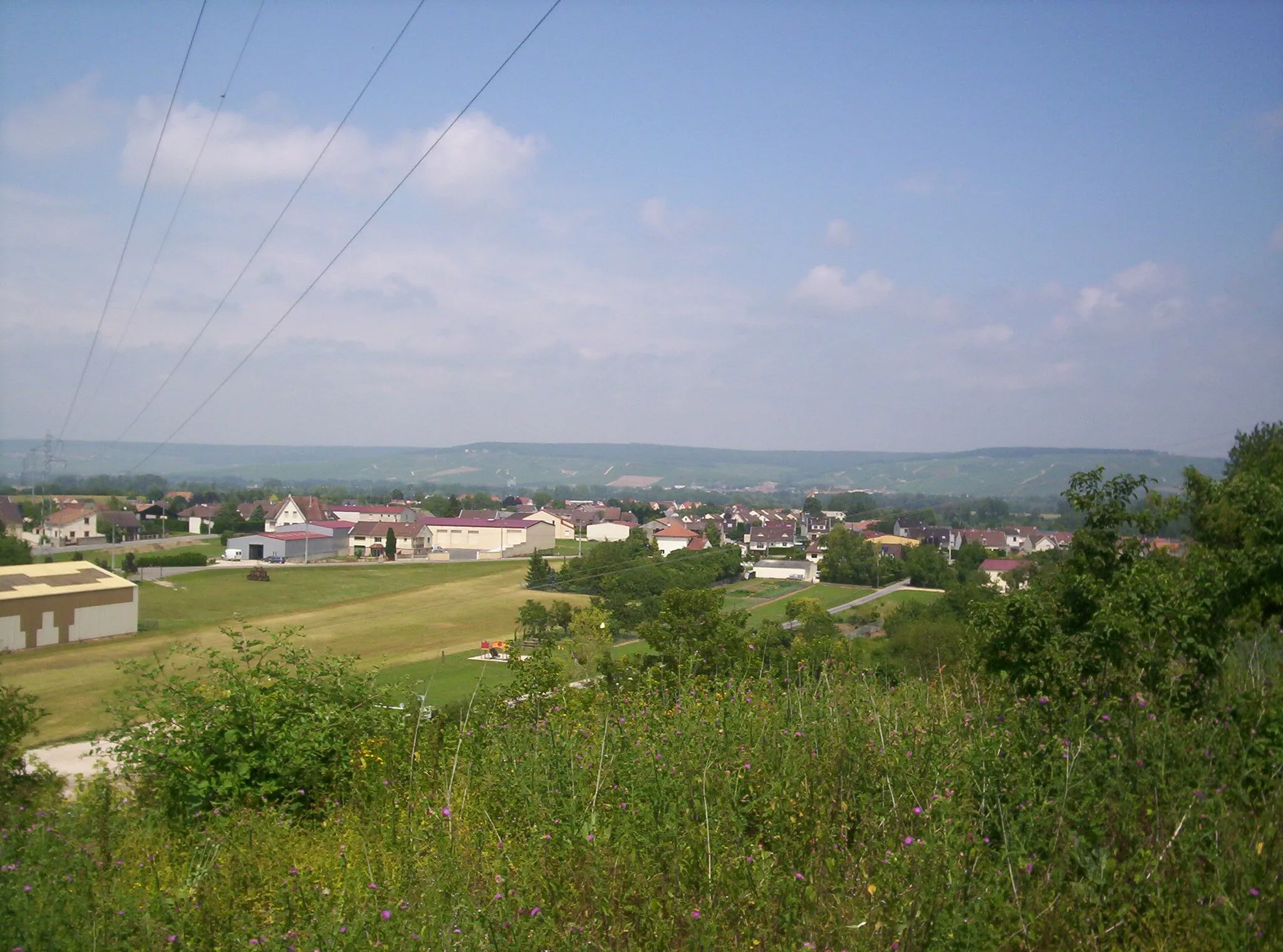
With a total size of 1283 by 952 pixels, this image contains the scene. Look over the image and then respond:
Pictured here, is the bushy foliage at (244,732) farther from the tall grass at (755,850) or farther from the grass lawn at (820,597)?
the grass lawn at (820,597)

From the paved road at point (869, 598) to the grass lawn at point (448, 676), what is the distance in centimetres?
562

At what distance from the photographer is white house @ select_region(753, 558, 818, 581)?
1961 cm

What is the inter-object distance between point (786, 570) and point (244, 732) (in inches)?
654

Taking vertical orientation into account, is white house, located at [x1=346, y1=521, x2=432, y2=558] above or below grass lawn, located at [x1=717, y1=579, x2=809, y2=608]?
above

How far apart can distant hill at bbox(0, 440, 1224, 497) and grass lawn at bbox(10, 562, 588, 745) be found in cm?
412

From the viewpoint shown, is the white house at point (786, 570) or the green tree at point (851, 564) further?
the white house at point (786, 570)

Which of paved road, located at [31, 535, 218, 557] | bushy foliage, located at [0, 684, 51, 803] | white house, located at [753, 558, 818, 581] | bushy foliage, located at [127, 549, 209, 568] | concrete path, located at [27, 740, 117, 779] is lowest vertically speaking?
white house, located at [753, 558, 818, 581]

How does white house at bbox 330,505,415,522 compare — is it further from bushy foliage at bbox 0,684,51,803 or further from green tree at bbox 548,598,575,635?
bushy foliage at bbox 0,684,51,803

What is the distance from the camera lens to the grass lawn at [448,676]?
6.80m

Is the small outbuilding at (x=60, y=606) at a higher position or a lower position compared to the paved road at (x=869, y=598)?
higher

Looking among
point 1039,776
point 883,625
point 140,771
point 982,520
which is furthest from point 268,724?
point 982,520

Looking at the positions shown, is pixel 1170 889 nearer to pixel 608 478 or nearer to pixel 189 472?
pixel 189 472

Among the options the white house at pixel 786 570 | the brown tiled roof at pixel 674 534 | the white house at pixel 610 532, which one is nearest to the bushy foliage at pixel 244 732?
the white house at pixel 786 570

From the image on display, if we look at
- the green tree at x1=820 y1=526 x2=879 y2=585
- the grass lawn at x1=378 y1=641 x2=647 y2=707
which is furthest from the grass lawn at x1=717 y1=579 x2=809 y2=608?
the grass lawn at x1=378 y1=641 x2=647 y2=707
